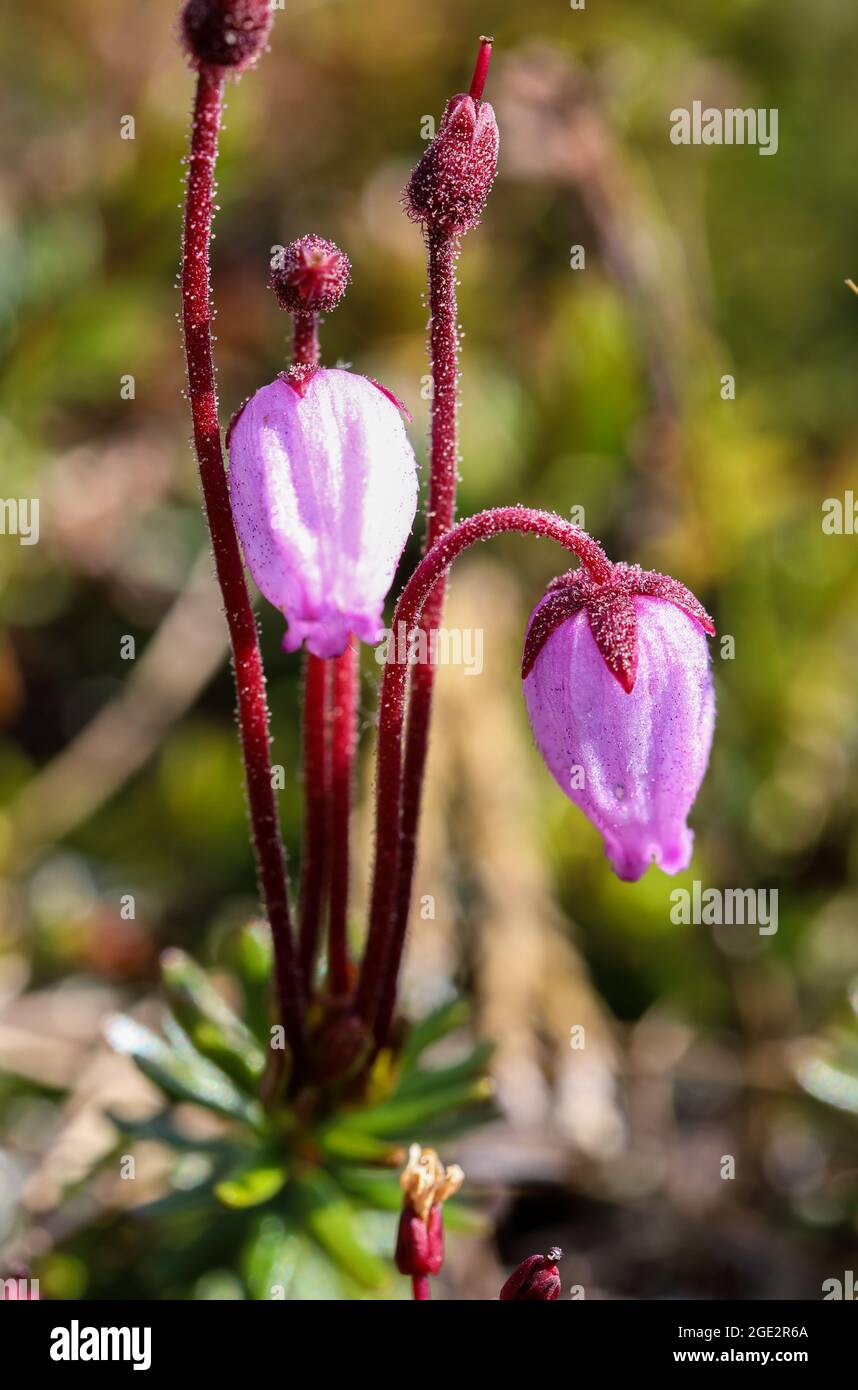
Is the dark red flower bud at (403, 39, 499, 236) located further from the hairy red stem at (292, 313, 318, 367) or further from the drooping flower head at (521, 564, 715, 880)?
the drooping flower head at (521, 564, 715, 880)

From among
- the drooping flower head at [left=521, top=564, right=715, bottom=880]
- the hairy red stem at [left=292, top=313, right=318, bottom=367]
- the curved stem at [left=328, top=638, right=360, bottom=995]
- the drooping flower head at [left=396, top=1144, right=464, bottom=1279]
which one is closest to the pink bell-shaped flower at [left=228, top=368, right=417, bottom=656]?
the hairy red stem at [left=292, top=313, right=318, bottom=367]

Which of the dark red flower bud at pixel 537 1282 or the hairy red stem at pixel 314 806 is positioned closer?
the dark red flower bud at pixel 537 1282

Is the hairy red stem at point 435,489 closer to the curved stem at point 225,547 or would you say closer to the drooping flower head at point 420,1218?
the curved stem at point 225,547

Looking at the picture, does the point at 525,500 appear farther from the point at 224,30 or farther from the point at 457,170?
the point at 224,30

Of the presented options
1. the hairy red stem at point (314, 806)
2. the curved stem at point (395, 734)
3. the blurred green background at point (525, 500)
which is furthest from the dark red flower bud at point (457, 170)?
the blurred green background at point (525, 500)

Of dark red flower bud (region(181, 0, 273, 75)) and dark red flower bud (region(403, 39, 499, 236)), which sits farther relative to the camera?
dark red flower bud (region(403, 39, 499, 236))

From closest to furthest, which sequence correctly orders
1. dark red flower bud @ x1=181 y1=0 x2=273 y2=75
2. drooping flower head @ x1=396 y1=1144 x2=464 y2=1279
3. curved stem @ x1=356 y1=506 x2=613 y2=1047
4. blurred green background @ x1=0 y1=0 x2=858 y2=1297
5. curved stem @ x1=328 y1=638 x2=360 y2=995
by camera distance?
dark red flower bud @ x1=181 y1=0 x2=273 y2=75 → curved stem @ x1=356 y1=506 x2=613 y2=1047 → drooping flower head @ x1=396 y1=1144 x2=464 y2=1279 → curved stem @ x1=328 y1=638 x2=360 y2=995 → blurred green background @ x1=0 y1=0 x2=858 y2=1297
